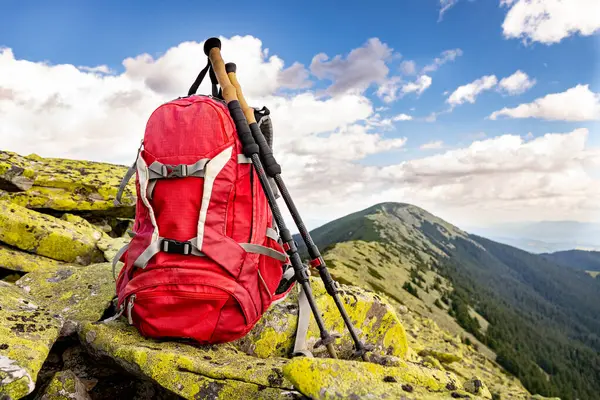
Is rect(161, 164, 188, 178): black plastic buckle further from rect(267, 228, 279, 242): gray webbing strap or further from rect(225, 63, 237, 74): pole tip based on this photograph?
rect(225, 63, 237, 74): pole tip

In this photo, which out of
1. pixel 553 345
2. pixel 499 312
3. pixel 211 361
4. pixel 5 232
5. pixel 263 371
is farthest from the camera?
pixel 553 345

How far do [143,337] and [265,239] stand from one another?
6.78ft

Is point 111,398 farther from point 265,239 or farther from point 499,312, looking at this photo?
point 499,312

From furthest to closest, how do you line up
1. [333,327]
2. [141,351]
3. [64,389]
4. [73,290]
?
1. [73,290]
2. [333,327]
3. [141,351]
4. [64,389]

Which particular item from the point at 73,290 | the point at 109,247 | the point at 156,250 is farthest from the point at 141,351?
the point at 109,247

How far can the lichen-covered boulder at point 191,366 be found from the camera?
3.60 m

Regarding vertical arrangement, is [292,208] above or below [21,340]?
above

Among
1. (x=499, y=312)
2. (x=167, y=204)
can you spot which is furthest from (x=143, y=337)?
(x=499, y=312)

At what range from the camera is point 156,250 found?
462cm

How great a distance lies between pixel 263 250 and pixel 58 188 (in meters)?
11.5

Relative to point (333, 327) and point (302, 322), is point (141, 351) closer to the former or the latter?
point (302, 322)

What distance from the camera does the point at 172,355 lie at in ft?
13.2

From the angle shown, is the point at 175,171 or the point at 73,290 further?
the point at 73,290

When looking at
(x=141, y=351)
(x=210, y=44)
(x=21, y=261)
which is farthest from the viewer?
(x=21, y=261)
